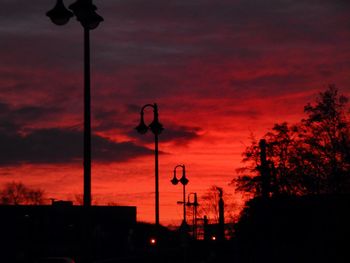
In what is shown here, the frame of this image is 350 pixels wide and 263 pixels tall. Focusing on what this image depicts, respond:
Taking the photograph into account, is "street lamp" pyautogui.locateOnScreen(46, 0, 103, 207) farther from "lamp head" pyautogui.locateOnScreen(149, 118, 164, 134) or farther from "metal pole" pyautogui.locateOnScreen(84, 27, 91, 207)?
"lamp head" pyautogui.locateOnScreen(149, 118, 164, 134)

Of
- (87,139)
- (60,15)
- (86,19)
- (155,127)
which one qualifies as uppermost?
(60,15)

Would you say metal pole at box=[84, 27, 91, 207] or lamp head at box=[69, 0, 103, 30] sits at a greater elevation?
lamp head at box=[69, 0, 103, 30]

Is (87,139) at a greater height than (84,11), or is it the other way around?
(84,11)

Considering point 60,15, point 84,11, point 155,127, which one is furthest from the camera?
point 155,127

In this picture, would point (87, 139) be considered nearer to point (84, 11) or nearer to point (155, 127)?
point (84, 11)

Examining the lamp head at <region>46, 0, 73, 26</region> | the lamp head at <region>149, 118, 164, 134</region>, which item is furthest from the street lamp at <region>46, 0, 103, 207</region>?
the lamp head at <region>149, 118, 164, 134</region>

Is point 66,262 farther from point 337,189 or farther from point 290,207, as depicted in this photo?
point 337,189

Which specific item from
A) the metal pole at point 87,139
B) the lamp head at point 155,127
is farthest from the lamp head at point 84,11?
the lamp head at point 155,127

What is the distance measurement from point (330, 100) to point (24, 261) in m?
47.7

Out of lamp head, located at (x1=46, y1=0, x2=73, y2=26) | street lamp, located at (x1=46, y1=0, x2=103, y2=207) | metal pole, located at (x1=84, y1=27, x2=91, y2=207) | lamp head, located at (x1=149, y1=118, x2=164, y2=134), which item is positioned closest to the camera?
metal pole, located at (x1=84, y1=27, x2=91, y2=207)

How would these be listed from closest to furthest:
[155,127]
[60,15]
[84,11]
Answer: [84,11] → [60,15] → [155,127]

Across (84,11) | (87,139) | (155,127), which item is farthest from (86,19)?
(155,127)

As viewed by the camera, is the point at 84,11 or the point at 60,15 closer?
the point at 84,11

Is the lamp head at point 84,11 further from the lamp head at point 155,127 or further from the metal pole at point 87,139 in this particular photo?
the lamp head at point 155,127
